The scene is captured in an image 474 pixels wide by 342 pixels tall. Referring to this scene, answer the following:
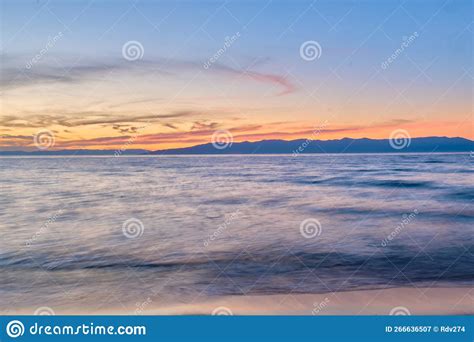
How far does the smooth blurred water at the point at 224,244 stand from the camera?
18.9 ft

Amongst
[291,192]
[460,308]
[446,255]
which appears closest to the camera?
[460,308]

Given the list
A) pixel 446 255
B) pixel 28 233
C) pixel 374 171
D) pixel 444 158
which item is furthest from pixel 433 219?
pixel 444 158

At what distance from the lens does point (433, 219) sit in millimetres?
9539

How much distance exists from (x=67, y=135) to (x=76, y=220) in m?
2.25

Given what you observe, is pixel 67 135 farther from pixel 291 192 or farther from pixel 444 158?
pixel 444 158

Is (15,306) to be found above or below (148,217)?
below
